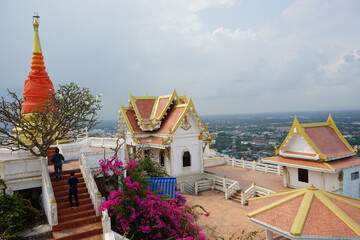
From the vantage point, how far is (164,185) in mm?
14500

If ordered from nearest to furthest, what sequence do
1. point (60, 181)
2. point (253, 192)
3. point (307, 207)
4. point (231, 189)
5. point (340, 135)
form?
1. point (307, 207)
2. point (60, 181)
3. point (253, 192)
4. point (231, 189)
5. point (340, 135)

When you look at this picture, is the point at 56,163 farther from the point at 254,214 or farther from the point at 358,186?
the point at 358,186

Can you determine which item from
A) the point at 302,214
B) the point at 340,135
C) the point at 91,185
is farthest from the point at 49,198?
the point at 340,135

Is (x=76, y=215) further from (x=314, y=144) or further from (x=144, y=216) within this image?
(x=314, y=144)

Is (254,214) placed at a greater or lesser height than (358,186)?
greater

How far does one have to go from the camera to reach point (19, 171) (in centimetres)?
1142

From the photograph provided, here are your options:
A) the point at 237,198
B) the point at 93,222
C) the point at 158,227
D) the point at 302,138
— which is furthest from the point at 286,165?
the point at 93,222

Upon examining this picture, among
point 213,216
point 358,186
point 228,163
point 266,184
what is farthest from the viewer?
point 228,163

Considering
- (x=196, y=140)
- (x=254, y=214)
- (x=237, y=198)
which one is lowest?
(x=237, y=198)

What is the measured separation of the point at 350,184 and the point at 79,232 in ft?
53.3

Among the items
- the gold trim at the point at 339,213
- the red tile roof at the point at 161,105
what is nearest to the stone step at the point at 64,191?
the gold trim at the point at 339,213

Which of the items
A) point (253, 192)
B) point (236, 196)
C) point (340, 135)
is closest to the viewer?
point (253, 192)

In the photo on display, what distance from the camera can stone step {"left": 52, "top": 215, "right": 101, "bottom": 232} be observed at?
10.0 meters

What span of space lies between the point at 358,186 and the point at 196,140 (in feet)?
37.0
